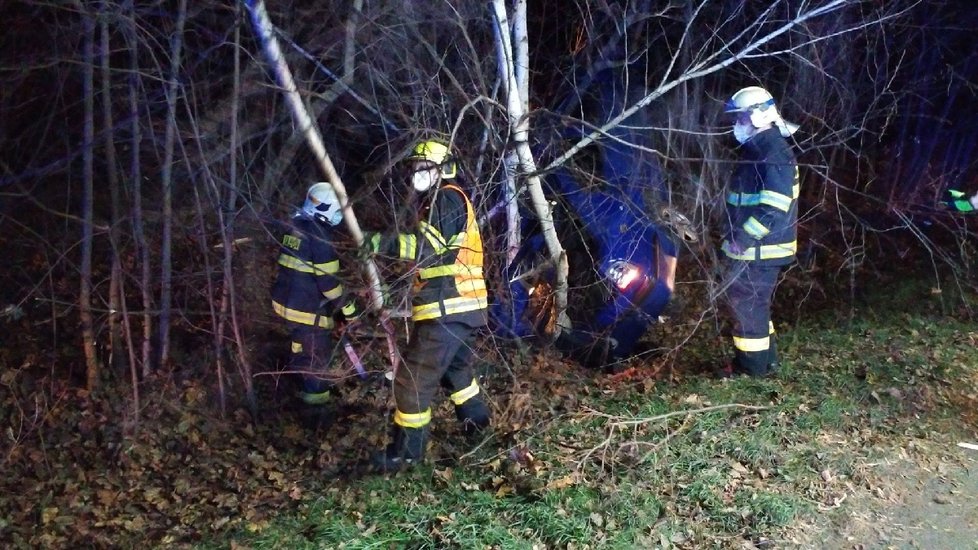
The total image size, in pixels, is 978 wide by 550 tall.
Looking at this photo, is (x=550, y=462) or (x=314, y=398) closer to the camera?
(x=550, y=462)

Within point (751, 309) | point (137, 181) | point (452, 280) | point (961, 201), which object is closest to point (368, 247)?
point (452, 280)

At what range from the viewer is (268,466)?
188 inches

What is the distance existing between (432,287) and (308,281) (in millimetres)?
1323

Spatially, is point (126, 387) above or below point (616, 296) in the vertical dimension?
below

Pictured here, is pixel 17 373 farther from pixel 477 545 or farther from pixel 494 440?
pixel 477 545

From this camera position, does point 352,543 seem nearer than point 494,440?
Yes

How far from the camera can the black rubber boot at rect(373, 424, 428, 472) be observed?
4.39m

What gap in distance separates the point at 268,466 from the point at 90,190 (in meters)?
2.10

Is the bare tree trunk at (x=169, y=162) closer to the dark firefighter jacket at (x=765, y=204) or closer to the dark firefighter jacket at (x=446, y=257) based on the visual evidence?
the dark firefighter jacket at (x=446, y=257)

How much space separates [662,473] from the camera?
161 inches

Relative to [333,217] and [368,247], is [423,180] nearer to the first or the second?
[368,247]

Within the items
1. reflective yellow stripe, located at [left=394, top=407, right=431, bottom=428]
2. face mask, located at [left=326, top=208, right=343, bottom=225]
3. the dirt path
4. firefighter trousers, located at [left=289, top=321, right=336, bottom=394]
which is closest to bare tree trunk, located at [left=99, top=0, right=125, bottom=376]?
firefighter trousers, located at [left=289, top=321, right=336, bottom=394]

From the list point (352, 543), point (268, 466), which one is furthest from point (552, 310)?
point (352, 543)

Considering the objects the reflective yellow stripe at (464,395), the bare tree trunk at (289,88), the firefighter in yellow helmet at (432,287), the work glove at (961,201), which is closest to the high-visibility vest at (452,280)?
the firefighter in yellow helmet at (432,287)
